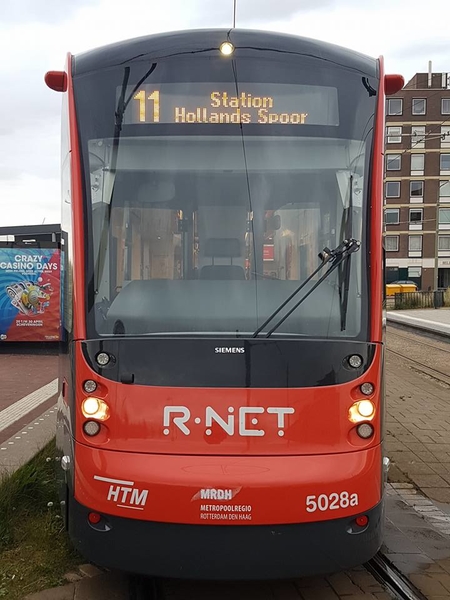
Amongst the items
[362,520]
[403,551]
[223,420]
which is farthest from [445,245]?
[223,420]

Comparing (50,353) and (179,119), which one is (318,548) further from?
(50,353)

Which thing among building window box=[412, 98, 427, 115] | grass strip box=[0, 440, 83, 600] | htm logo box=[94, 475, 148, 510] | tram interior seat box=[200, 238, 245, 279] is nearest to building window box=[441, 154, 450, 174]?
building window box=[412, 98, 427, 115]

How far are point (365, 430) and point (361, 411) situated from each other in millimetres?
98

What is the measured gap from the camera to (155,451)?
3.25 meters

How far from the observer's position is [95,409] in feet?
10.9

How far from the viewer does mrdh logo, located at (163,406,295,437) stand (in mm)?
3264

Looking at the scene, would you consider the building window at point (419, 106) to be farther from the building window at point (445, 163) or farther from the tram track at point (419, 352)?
the tram track at point (419, 352)

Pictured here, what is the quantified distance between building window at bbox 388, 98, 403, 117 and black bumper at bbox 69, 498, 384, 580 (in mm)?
61712

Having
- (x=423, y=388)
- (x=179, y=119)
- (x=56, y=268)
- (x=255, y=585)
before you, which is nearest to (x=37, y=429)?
(x=255, y=585)

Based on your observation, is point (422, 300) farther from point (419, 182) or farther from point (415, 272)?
point (419, 182)

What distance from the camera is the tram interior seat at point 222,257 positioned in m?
3.63

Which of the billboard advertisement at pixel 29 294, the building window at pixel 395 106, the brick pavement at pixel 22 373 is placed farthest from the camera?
the building window at pixel 395 106

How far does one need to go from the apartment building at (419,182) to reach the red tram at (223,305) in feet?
194

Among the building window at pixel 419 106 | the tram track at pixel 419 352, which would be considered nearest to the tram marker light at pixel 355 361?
the tram track at pixel 419 352
